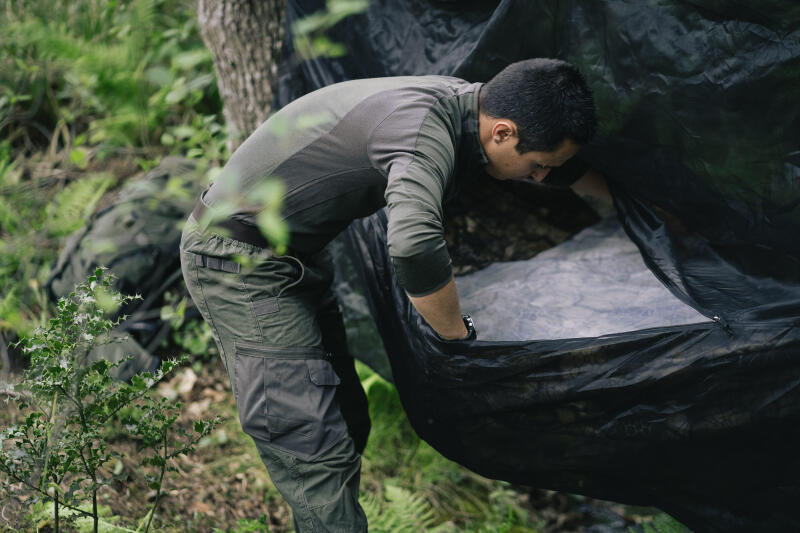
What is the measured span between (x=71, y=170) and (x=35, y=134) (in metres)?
0.72

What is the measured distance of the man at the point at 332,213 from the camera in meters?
1.72

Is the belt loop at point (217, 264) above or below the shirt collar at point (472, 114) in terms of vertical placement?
below

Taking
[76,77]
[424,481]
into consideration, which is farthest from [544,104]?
[76,77]

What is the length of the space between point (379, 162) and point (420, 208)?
0.69 feet

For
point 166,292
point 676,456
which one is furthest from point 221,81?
point 676,456

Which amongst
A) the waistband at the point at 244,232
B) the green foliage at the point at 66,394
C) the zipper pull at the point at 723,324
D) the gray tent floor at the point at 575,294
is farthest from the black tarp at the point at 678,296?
the green foliage at the point at 66,394

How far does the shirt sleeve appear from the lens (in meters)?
1.62

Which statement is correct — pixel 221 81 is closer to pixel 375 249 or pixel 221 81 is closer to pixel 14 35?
pixel 375 249

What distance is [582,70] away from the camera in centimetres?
202

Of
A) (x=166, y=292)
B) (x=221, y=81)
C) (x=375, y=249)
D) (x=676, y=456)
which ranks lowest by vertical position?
(x=166, y=292)

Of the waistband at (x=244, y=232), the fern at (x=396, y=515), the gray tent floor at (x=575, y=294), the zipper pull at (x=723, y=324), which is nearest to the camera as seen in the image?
the zipper pull at (x=723, y=324)

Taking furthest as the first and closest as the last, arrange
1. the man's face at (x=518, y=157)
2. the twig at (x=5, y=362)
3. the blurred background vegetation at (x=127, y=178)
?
the twig at (x=5, y=362)
the blurred background vegetation at (x=127, y=178)
the man's face at (x=518, y=157)

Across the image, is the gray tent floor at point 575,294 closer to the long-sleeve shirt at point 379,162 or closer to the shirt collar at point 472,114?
the long-sleeve shirt at point 379,162

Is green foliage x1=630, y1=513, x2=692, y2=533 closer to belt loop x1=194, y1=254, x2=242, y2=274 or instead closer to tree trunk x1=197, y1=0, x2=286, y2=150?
belt loop x1=194, y1=254, x2=242, y2=274
